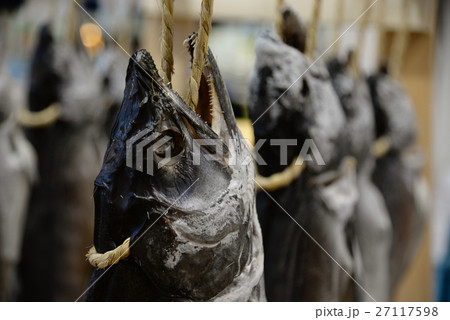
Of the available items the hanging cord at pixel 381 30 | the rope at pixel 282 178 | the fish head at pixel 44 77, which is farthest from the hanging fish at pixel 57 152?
the hanging cord at pixel 381 30

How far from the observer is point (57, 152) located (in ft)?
3.66

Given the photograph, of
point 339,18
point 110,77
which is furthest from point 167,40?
point 110,77

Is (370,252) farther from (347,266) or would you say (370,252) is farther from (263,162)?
(263,162)

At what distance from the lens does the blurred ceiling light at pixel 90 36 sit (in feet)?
3.28

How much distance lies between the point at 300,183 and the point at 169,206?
1.07 ft

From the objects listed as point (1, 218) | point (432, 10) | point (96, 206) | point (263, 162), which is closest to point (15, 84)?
point (1, 218)

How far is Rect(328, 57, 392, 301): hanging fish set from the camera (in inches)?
38.4

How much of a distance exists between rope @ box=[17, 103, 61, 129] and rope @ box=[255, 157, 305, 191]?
501 mm

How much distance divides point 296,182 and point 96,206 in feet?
1.09

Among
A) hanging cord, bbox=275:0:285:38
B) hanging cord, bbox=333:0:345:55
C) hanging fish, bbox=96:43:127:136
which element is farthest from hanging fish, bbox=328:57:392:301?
hanging fish, bbox=96:43:127:136

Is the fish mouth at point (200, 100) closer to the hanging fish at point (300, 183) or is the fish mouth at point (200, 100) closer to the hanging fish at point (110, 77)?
the hanging fish at point (300, 183)

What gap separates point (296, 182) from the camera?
2.54 feet

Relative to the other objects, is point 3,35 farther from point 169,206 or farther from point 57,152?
point 169,206

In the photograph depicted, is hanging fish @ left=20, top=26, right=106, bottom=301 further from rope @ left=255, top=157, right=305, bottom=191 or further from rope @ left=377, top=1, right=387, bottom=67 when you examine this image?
rope @ left=377, top=1, right=387, bottom=67
